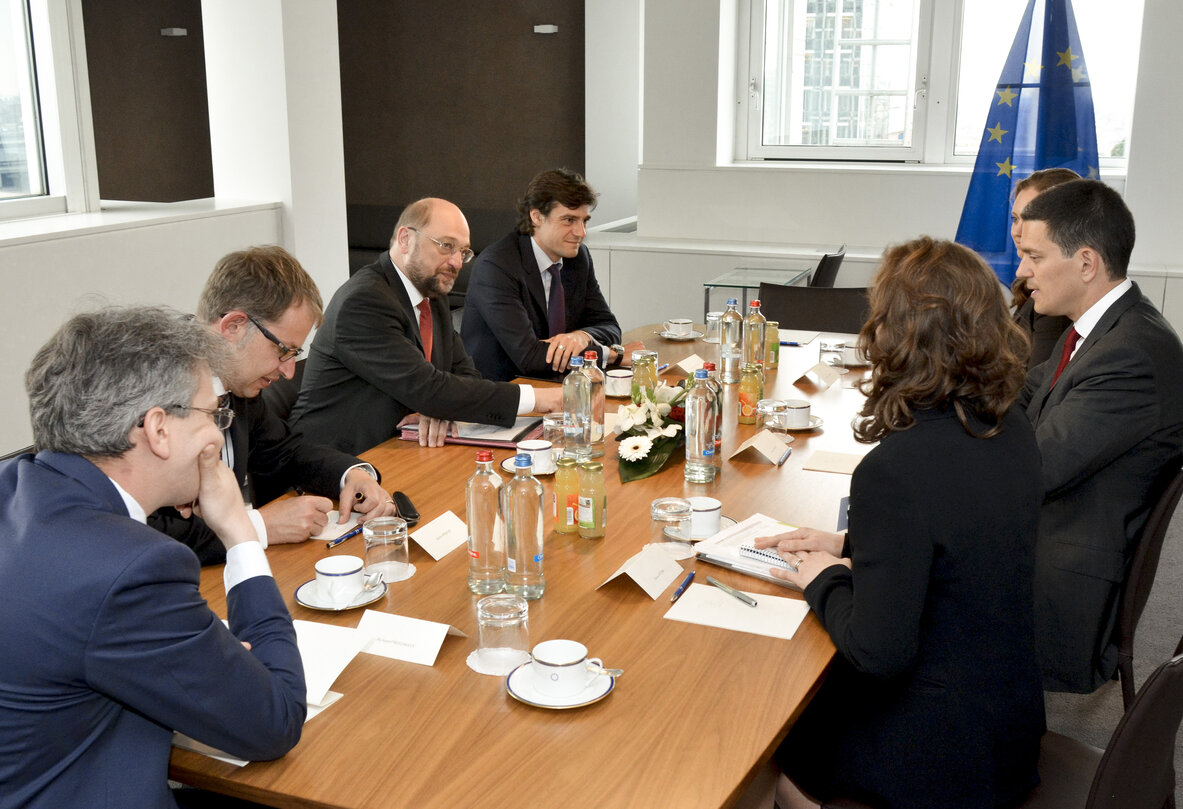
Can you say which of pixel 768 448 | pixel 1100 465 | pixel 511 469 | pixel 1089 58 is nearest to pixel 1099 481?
pixel 1100 465

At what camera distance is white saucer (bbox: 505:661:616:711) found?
1556 millimetres

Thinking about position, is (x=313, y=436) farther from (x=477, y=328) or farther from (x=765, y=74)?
(x=765, y=74)

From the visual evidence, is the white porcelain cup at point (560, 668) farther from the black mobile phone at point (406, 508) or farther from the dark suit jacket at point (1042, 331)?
the dark suit jacket at point (1042, 331)

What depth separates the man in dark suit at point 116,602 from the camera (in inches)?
50.1

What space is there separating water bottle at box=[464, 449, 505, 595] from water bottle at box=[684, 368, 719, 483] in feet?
2.38

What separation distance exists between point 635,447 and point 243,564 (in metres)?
1.21

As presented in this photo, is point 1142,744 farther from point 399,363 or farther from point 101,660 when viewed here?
point 399,363

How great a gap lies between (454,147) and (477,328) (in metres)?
5.31

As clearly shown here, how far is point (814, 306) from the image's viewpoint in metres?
4.65

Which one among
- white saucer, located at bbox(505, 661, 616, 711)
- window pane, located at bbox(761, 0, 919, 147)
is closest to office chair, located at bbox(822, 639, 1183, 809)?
white saucer, located at bbox(505, 661, 616, 711)

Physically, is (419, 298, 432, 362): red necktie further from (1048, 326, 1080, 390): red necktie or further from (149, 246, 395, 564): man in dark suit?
(1048, 326, 1080, 390): red necktie

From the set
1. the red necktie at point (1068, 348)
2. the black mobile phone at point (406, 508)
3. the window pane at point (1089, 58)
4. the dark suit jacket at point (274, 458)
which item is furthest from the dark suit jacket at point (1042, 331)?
the window pane at point (1089, 58)

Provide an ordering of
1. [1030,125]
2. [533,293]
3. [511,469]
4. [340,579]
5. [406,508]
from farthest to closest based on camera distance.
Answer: [1030,125] < [533,293] < [511,469] < [406,508] < [340,579]

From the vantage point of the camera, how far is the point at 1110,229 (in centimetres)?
269
